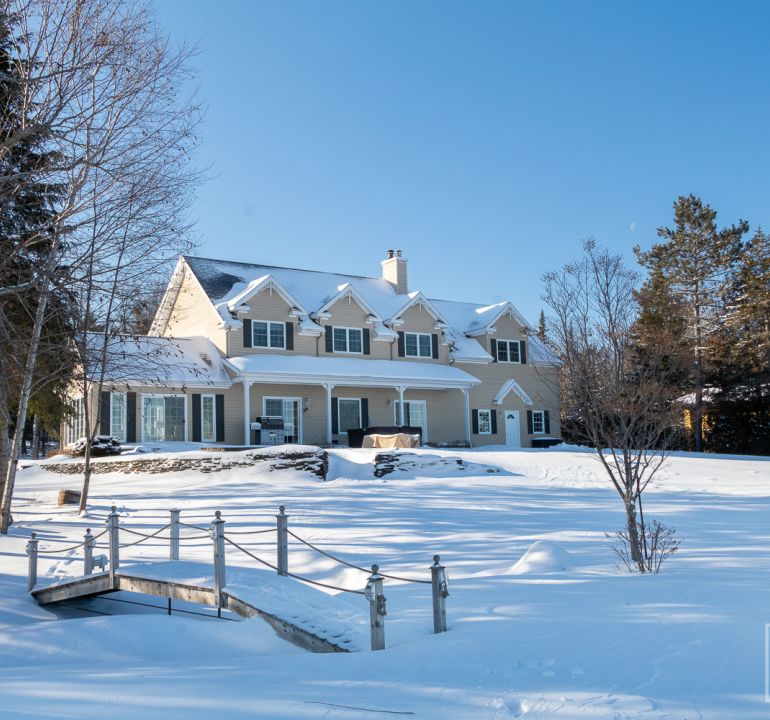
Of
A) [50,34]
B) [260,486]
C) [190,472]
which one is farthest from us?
[190,472]

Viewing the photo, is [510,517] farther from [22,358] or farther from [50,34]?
[50,34]

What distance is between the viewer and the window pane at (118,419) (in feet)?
89.8

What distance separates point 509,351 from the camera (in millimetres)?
37781

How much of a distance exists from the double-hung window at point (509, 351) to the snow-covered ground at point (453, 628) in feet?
63.7

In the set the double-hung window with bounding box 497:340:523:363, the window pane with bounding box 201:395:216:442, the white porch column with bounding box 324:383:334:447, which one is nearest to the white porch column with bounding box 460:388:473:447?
the double-hung window with bounding box 497:340:523:363

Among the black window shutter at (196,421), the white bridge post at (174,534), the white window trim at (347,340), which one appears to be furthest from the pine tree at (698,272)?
the white bridge post at (174,534)

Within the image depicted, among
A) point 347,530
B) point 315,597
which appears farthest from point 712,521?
point 315,597

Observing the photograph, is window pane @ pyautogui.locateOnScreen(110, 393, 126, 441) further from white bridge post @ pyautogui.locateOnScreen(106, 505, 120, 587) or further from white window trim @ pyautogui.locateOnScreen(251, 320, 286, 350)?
white bridge post @ pyautogui.locateOnScreen(106, 505, 120, 587)

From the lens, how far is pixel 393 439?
2753 cm

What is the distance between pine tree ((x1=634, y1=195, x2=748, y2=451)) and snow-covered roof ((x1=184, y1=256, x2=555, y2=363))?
6959 millimetres

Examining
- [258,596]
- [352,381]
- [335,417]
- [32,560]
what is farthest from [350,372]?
[258,596]

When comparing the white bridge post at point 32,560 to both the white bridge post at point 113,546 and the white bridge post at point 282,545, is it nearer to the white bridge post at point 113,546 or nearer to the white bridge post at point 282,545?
the white bridge post at point 113,546

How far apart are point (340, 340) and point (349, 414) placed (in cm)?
305

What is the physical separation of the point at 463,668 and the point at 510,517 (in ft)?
31.7
